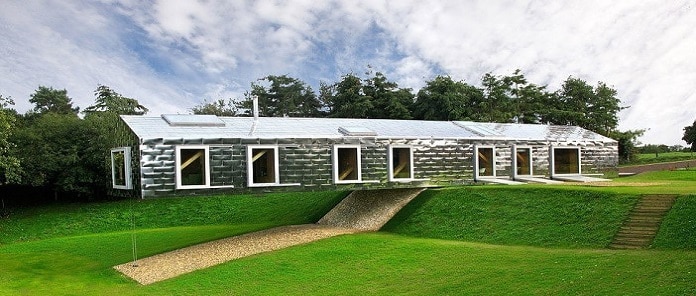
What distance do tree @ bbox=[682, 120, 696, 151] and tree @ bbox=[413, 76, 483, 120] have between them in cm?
2233

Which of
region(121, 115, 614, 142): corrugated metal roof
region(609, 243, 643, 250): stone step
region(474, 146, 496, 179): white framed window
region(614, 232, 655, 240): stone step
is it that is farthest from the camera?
region(474, 146, 496, 179): white framed window

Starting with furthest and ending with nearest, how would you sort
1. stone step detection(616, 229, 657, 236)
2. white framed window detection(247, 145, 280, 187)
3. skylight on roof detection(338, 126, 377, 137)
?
1. skylight on roof detection(338, 126, 377, 137)
2. white framed window detection(247, 145, 280, 187)
3. stone step detection(616, 229, 657, 236)

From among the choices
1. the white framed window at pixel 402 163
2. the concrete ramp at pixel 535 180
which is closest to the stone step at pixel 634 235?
the concrete ramp at pixel 535 180

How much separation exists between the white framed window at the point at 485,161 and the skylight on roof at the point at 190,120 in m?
11.8

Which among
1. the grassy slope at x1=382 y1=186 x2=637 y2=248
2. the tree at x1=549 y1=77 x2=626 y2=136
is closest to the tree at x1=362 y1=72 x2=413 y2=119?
the tree at x1=549 y1=77 x2=626 y2=136

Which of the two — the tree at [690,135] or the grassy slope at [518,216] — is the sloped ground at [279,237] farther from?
the tree at [690,135]

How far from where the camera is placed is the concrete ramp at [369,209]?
987 inches

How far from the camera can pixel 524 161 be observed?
2645 cm

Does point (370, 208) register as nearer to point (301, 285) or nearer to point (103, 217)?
point (301, 285)

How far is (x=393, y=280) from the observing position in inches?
610

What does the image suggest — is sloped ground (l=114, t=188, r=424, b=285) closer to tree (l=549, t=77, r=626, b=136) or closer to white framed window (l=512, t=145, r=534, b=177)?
white framed window (l=512, t=145, r=534, b=177)

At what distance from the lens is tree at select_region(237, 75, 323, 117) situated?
59.7m

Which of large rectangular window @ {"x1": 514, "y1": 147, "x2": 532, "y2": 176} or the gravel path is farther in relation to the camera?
large rectangular window @ {"x1": 514, "y1": 147, "x2": 532, "y2": 176}

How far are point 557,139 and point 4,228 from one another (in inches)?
1346
